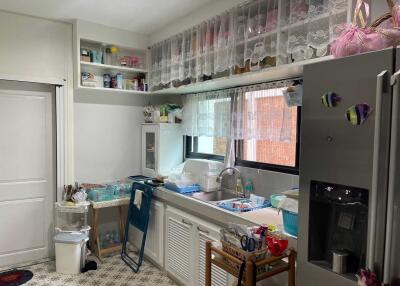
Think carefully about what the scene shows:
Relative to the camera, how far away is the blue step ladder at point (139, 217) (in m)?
3.11

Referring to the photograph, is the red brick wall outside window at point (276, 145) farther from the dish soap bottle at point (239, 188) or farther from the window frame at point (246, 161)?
the dish soap bottle at point (239, 188)

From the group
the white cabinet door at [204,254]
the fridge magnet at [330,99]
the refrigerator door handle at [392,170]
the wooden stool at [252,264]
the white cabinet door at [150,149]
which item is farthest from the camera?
the white cabinet door at [150,149]

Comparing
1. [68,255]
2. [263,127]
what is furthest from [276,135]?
[68,255]

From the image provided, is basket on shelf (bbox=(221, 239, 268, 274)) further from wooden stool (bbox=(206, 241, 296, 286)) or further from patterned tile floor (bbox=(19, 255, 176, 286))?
patterned tile floor (bbox=(19, 255, 176, 286))

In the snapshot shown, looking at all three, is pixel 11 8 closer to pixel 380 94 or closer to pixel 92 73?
pixel 92 73

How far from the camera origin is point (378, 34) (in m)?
1.27

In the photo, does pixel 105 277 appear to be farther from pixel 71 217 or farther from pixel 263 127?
pixel 263 127

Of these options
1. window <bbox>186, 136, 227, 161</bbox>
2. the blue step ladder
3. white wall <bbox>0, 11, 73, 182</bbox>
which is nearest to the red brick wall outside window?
window <bbox>186, 136, 227, 161</bbox>

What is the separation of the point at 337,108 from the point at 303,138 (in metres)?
0.22

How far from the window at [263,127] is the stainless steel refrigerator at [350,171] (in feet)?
3.37

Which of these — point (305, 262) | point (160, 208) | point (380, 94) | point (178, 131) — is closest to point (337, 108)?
point (380, 94)

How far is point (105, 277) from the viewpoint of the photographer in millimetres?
2988

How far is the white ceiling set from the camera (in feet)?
8.89

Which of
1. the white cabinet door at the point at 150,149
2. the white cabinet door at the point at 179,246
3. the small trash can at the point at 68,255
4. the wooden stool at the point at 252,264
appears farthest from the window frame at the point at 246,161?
the small trash can at the point at 68,255
